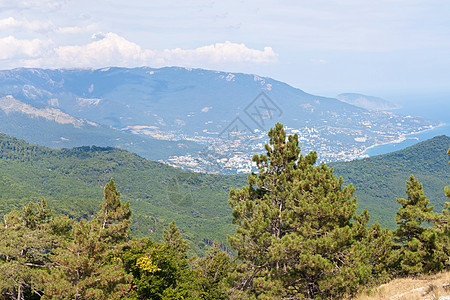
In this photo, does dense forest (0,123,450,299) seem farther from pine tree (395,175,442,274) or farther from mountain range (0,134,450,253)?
mountain range (0,134,450,253)

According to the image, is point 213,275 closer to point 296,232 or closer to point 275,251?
point 296,232

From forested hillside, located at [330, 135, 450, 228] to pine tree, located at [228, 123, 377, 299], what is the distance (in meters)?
125

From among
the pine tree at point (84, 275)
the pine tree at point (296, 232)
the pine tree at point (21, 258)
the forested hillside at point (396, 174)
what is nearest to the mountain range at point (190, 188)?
the forested hillside at point (396, 174)

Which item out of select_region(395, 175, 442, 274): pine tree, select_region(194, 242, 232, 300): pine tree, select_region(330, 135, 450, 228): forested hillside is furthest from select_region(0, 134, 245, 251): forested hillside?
select_region(395, 175, 442, 274): pine tree

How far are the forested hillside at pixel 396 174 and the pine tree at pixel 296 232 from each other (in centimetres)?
12498

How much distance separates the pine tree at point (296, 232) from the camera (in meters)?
13.9

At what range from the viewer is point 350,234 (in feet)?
46.3

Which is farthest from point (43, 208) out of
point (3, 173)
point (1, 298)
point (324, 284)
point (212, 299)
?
point (3, 173)

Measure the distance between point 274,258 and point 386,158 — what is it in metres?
208

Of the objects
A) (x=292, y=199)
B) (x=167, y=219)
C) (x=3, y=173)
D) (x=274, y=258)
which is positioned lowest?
(x=167, y=219)

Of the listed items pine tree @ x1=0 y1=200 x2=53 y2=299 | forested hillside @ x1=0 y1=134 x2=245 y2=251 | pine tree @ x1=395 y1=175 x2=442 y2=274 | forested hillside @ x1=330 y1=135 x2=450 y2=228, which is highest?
pine tree @ x1=395 y1=175 x2=442 y2=274

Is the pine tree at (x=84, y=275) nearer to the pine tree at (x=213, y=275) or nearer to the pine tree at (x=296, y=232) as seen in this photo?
the pine tree at (x=296, y=232)

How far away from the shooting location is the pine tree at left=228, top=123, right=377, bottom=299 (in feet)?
45.6

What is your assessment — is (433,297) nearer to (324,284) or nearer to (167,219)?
(324,284)
